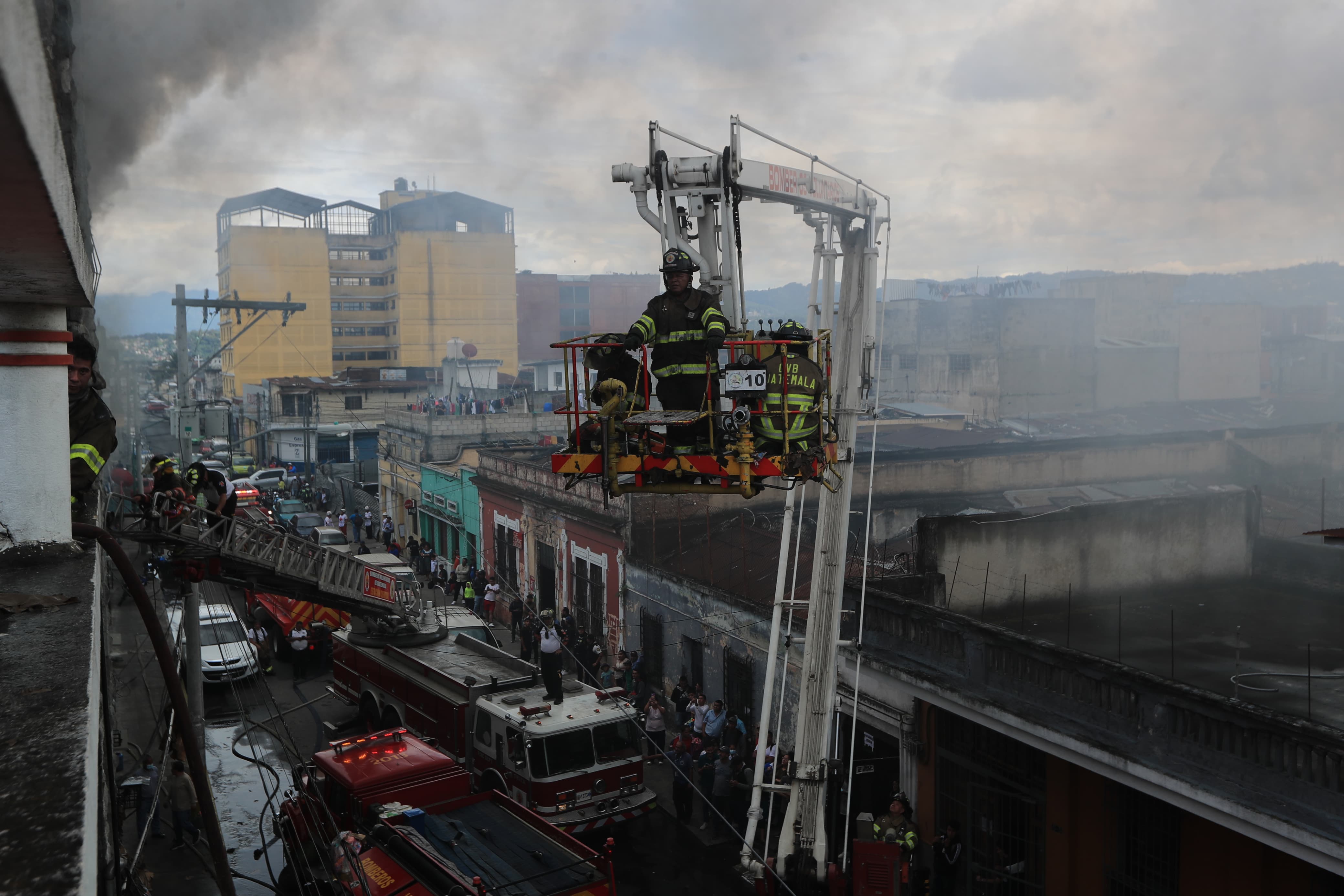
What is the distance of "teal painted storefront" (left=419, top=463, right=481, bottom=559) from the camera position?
1330 inches

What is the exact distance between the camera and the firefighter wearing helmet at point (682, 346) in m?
8.53

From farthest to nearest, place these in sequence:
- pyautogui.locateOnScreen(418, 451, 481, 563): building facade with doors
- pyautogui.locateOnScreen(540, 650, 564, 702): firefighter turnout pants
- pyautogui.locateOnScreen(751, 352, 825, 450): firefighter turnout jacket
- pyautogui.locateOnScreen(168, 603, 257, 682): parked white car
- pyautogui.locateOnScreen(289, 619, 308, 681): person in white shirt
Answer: pyautogui.locateOnScreen(418, 451, 481, 563): building facade with doors, pyautogui.locateOnScreen(289, 619, 308, 681): person in white shirt, pyautogui.locateOnScreen(168, 603, 257, 682): parked white car, pyautogui.locateOnScreen(540, 650, 564, 702): firefighter turnout pants, pyautogui.locateOnScreen(751, 352, 825, 450): firefighter turnout jacket

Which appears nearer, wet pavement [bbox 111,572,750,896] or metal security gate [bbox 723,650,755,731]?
wet pavement [bbox 111,572,750,896]

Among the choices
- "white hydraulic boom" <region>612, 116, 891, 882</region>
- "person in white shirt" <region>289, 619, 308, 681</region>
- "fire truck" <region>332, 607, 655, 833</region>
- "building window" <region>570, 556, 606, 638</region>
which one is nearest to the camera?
"white hydraulic boom" <region>612, 116, 891, 882</region>

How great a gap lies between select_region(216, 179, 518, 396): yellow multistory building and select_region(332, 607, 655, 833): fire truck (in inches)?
2624

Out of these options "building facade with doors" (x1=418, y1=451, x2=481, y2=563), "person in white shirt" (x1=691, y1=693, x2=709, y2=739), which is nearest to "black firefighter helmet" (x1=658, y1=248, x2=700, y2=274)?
"person in white shirt" (x1=691, y1=693, x2=709, y2=739)

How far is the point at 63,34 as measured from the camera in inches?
358

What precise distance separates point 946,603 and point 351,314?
3070 inches

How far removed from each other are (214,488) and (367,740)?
375 centimetres

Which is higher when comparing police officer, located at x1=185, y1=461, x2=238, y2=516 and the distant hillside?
the distant hillside

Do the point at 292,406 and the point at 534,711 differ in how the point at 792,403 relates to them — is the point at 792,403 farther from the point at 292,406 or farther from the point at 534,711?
the point at 292,406

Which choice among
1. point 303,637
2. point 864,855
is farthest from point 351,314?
point 864,855

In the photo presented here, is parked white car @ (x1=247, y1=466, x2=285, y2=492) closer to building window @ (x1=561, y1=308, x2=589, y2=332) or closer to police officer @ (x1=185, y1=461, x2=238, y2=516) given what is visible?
police officer @ (x1=185, y1=461, x2=238, y2=516)

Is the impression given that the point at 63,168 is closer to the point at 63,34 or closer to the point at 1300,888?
the point at 63,34
